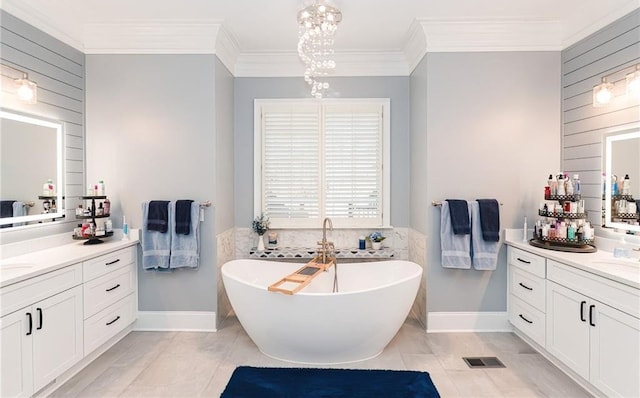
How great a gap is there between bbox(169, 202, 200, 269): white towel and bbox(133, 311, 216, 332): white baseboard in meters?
0.53

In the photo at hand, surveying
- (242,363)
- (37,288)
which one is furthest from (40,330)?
(242,363)

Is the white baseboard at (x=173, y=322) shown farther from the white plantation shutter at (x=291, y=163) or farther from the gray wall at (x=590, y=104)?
the gray wall at (x=590, y=104)

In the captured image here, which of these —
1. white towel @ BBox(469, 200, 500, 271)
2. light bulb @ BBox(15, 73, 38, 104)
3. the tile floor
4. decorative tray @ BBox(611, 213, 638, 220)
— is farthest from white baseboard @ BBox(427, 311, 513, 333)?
light bulb @ BBox(15, 73, 38, 104)

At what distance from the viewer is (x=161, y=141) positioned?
328 cm

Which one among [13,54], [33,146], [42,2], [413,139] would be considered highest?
[42,2]

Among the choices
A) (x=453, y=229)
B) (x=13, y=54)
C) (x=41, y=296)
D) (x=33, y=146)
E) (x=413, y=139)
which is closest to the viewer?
(x=41, y=296)

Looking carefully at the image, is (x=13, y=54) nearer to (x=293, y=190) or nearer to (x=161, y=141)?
(x=161, y=141)

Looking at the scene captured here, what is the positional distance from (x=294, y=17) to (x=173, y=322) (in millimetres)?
3086

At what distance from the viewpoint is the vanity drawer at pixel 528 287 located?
2.74 meters

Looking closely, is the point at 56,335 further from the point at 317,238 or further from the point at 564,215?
the point at 564,215

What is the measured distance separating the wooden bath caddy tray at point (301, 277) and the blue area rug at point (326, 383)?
0.62 m

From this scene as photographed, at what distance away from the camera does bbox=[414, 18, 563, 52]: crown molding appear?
3143 mm

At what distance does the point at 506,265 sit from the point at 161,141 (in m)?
3.54

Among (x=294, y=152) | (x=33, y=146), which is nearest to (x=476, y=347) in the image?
(x=294, y=152)
